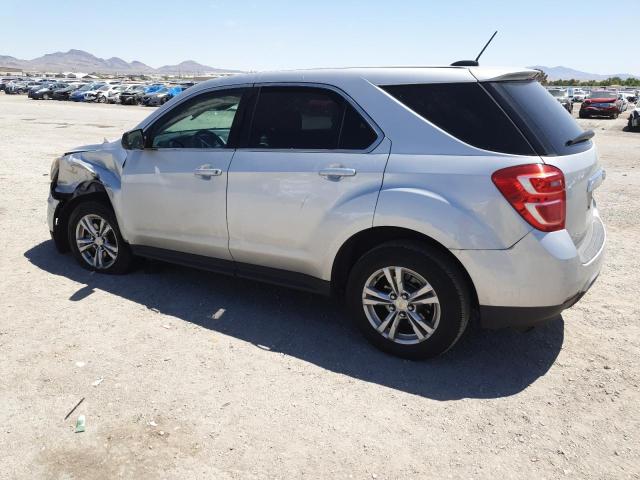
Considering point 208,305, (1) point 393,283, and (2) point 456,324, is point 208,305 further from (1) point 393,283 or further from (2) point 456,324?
(2) point 456,324

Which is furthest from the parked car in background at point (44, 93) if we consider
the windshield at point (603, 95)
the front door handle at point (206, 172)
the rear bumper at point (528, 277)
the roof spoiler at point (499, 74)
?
the rear bumper at point (528, 277)

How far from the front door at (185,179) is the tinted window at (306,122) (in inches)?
11.2

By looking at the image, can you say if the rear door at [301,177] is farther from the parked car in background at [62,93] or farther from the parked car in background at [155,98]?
the parked car in background at [62,93]

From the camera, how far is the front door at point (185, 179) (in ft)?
13.3

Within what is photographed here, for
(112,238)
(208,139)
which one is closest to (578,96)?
(208,139)

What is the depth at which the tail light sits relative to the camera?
292 centimetres

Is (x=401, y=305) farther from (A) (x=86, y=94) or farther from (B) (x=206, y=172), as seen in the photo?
(A) (x=86, y=94)

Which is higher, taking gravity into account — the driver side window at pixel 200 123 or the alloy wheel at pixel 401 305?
the driver side window at pixel 200 123

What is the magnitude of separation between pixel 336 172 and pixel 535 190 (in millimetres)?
1236

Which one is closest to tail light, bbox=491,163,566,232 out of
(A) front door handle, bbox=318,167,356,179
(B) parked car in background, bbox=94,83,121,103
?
(A) front door handle, bbox=318,167,356,179

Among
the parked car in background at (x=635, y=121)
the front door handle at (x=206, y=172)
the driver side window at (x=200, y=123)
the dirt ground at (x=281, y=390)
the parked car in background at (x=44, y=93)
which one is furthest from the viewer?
the parked car in background at (x=44, y=93)

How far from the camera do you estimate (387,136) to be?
337cm

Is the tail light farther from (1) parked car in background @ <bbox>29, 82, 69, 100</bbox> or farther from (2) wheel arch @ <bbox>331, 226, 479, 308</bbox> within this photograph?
(1) parked car in background @ <bbox>29, 82, 69, 100</bbox>

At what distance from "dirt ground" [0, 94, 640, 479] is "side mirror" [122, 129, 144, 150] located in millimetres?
1256
